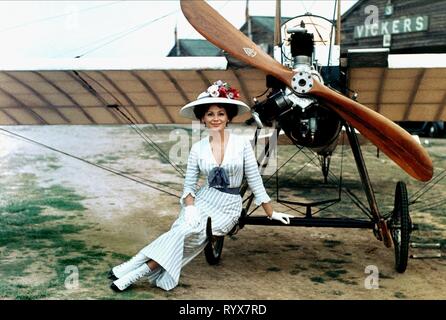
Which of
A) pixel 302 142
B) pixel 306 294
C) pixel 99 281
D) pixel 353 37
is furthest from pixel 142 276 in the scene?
pixel 353 37

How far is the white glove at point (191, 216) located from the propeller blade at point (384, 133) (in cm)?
142

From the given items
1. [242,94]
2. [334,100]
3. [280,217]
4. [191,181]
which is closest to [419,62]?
[334,100]

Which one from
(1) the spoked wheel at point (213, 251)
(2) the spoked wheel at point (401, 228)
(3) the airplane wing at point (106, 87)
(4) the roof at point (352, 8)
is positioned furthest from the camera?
(4) the roof at point (352, 8)

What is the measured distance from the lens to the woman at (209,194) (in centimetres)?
468

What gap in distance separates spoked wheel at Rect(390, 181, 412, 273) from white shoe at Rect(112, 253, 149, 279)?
92.1 inches

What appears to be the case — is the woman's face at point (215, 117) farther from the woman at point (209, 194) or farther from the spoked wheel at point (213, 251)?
the spoked wheel at point (213, 251)

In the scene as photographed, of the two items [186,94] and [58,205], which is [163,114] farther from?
[58,205]

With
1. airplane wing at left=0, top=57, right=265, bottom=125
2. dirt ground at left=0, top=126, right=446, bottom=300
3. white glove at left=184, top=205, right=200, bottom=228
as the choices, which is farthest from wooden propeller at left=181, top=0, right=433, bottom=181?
airplane wing at left=0, top=57, right=265, bottom=125

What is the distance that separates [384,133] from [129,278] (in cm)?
248

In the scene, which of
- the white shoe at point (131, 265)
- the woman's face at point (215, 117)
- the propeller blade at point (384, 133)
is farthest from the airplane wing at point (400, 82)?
the white shoe at point (131, 265)

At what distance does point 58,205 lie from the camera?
27.9 feet

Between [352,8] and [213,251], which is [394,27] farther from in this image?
[213,251]

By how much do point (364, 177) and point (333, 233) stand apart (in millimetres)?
1763

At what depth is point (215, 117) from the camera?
482cm
